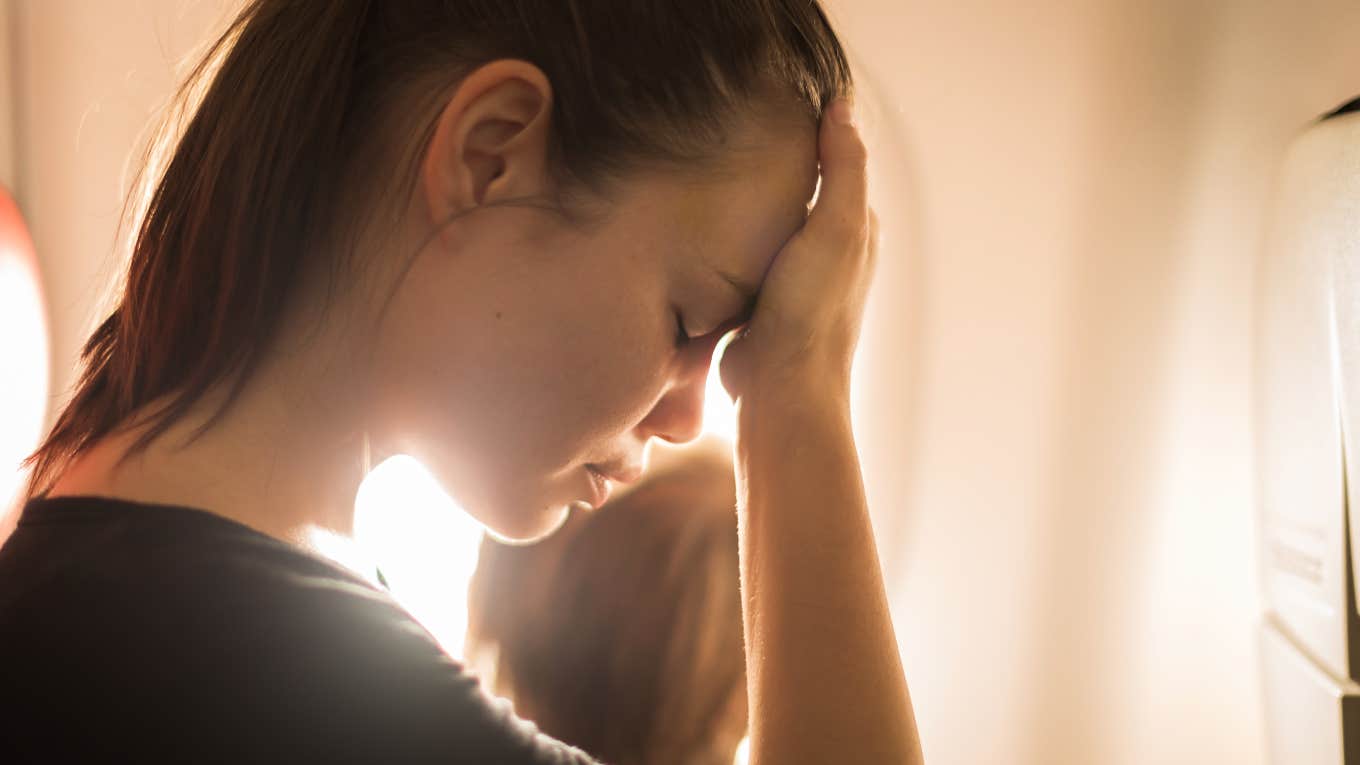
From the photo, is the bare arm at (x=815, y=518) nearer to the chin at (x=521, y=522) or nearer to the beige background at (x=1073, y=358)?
the chin at (x=521, y=522)

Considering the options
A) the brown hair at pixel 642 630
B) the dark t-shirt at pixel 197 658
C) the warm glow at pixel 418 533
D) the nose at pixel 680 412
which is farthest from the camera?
the warm glow at pixel 418 533

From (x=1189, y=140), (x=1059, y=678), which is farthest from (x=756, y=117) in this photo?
(x=1059, y=678)

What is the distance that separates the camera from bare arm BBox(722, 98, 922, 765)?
55cm

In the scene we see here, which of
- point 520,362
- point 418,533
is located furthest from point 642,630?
point 520,362

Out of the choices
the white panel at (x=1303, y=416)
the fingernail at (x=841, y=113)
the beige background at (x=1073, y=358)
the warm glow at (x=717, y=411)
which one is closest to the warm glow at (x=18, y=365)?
the beige background at (x=1073, y=358)

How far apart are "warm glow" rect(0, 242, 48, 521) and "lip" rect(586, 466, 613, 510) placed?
77cm

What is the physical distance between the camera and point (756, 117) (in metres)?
0.56

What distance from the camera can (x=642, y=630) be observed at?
95cm

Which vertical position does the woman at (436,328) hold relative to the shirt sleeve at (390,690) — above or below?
above

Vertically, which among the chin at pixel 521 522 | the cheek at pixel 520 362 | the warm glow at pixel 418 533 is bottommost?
the warm glow at pixel 418 533

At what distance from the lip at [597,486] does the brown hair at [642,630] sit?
1.01 ft

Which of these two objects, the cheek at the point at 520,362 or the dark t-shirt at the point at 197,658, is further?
the cheek at the point at 520,362

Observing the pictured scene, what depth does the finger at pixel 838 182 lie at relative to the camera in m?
0.62

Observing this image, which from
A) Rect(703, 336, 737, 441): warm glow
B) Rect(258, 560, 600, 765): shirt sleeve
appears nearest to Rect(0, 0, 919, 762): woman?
Rect(258, 560, 600, 765): shirt sleeve
